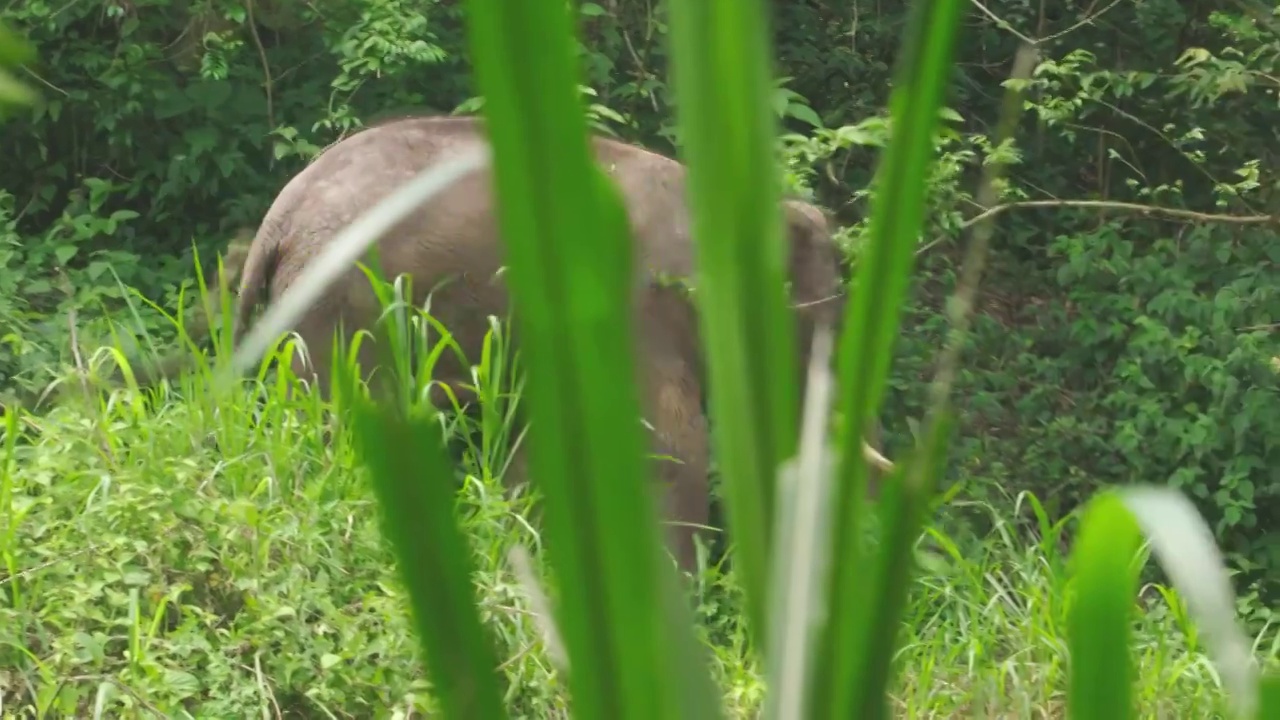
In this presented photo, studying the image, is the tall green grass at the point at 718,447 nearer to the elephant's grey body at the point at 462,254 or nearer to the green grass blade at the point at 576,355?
the green grass blade at the point at 576,355

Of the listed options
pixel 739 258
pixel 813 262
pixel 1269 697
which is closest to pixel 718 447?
pixel 739 258

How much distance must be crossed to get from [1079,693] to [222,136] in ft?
16.4

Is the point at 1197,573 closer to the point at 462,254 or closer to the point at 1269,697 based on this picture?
the point at 1269,697

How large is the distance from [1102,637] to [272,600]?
1.81 metres

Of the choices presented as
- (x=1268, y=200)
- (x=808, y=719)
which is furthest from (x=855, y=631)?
(x=1268, y=200)

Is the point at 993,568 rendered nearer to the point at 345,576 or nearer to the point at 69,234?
the point at 345,576

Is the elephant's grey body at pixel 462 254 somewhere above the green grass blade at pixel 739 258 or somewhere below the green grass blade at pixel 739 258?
below

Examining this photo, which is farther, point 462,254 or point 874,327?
point 462,254

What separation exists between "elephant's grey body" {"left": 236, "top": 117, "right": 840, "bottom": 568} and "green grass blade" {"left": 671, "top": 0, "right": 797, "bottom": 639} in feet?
9.22

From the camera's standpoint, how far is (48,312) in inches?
165

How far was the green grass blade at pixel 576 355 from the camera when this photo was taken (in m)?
0.24

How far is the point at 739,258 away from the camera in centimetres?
35

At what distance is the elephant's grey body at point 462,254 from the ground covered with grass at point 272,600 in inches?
26.8

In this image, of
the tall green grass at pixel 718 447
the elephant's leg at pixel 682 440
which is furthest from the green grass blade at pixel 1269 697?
the elephant's leg at pixel 682 440
